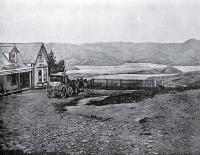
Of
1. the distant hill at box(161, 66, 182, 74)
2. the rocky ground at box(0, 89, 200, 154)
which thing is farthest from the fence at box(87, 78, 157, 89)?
the distant hill at box(161, 66, 182, 74)

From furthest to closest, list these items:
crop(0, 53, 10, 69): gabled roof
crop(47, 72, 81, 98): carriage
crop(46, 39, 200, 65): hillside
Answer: crop(0, 53, 10, 69): gabled roof < crop(47, 72, 81, 98): carriage < crop(46, 39, 200, 65): hillside

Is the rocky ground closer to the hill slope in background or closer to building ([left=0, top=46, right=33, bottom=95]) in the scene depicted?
the hill slope in background

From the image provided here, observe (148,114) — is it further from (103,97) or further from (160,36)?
(160,36)

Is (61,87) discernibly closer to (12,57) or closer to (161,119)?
(12,57)

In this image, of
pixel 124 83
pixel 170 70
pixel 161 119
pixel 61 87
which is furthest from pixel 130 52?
pixel 61 87

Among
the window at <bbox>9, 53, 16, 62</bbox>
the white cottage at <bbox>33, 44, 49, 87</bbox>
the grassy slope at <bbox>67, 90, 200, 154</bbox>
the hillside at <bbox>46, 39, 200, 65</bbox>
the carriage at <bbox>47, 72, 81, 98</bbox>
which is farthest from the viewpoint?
the white cottage at <bbox>33, 44, 49, 87</bbox>

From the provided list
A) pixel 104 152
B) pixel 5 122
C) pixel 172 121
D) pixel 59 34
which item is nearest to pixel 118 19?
pixel 59 34
